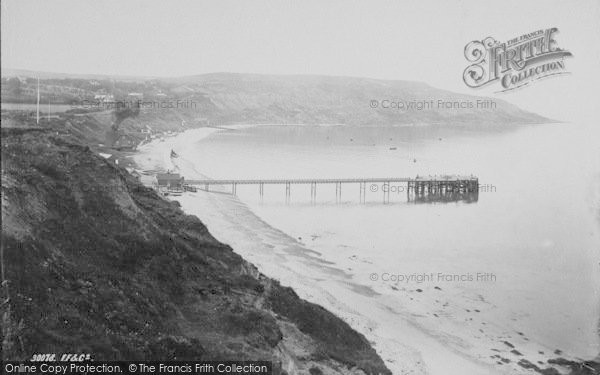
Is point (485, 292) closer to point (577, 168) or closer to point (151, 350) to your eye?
point (151, 350)

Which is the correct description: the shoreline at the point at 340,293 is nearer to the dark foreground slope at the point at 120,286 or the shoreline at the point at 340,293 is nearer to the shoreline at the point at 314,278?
the shoreline at the point at 314,278

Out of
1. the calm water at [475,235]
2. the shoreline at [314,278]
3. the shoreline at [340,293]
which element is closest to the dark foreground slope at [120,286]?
the shoreline at [314,278]

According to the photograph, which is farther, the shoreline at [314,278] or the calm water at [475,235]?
the calm water at [475,235]

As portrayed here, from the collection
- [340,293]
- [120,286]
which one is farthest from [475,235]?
[120,286]

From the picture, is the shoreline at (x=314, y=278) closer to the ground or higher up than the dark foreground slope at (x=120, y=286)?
closer to the ground

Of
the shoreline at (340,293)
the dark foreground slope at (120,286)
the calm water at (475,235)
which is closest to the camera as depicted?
the dark foreground slope at (120,286)

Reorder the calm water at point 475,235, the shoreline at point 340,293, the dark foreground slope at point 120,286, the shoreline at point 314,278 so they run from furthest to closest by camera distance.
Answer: the calm water at point 475,235 < the shoreline at point 340,293 < the shoreline at point 314,278 < the dark foreground slope at point 120,286

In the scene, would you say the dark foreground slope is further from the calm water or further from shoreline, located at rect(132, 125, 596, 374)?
the calm water
